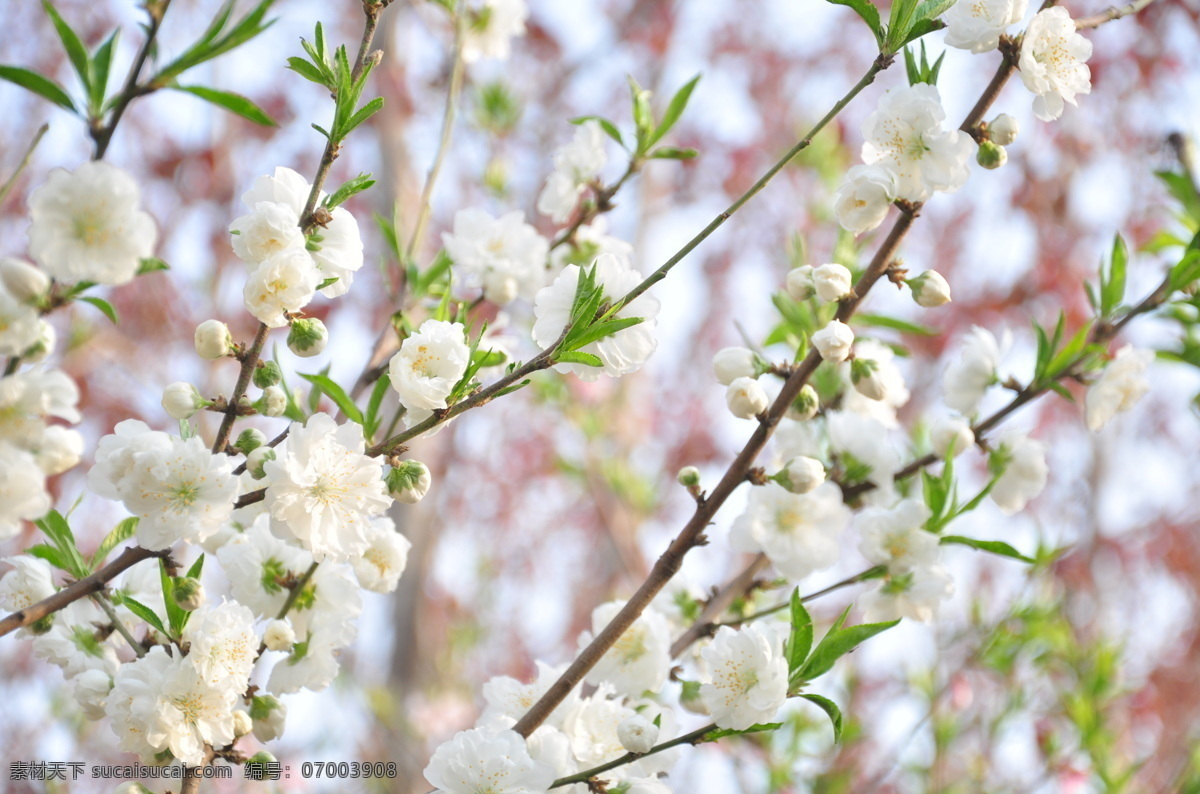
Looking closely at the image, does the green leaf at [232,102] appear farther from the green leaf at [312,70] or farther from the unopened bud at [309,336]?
the unopened bud at [309,336]

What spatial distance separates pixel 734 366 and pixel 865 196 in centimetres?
29

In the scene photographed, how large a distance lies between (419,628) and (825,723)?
8.07 ft

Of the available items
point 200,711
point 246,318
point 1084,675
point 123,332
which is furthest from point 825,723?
point 123,332

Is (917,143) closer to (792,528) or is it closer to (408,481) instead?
(792,528)

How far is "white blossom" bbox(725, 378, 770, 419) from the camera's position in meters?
1.20

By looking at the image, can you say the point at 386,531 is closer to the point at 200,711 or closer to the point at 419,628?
the point at 200,711

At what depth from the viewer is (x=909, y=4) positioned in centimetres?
106

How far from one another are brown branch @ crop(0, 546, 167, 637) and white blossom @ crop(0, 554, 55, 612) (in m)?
0.19

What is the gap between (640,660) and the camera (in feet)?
4.46

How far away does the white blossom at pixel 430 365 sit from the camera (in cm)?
101

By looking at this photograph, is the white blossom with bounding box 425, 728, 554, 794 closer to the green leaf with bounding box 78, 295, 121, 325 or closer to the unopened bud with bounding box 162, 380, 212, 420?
the unopened bud with bounding box 162, 380, 212, 420

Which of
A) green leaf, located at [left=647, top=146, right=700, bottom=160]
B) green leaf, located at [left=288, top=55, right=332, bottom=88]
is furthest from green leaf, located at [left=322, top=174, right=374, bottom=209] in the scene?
green leaf, located at [left=647, top=146, right=700, bottom=160]

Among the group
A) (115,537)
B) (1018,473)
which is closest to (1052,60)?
(1018,473)

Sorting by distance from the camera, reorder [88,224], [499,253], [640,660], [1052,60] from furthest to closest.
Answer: [499,253]
[640,660]
[1052,60]
[88,224]
